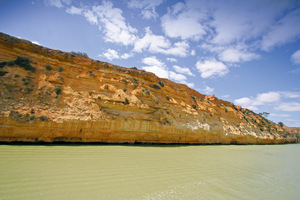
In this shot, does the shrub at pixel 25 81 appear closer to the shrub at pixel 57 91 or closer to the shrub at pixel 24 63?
the shrub at pixel 24 63

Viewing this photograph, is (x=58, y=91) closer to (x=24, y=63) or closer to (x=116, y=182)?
(x=24, y=63)

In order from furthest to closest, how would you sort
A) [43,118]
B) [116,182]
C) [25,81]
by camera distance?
[25,81] < [43,118] < [116,182]

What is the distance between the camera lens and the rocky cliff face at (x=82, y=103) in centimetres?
897

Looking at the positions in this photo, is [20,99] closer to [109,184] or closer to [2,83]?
[2,83]

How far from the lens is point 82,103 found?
36.3 ft

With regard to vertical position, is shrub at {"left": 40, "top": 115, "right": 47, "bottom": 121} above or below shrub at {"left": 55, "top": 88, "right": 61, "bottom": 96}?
below

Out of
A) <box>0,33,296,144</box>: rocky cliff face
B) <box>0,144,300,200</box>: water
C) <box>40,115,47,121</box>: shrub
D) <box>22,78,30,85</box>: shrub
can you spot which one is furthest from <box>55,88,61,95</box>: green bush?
<box>0,144,300,200</box>: water

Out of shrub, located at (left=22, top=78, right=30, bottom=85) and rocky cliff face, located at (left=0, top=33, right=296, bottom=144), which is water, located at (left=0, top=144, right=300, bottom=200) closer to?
rocky cliff face, located at (left=0, top=33, right=296, bottom=144)

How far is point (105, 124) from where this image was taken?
10977mm

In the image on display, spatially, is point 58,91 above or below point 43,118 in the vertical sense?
above

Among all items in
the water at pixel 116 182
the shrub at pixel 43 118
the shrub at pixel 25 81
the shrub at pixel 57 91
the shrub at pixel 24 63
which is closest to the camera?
the water at pixel 116 182

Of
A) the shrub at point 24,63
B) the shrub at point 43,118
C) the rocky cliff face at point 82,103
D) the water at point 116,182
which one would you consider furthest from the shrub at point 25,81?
the water at point 116,182

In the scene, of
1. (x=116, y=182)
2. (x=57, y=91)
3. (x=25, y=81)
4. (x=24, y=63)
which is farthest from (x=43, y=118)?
(x=116, y=182)

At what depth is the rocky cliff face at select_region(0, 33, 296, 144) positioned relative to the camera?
353 inches
